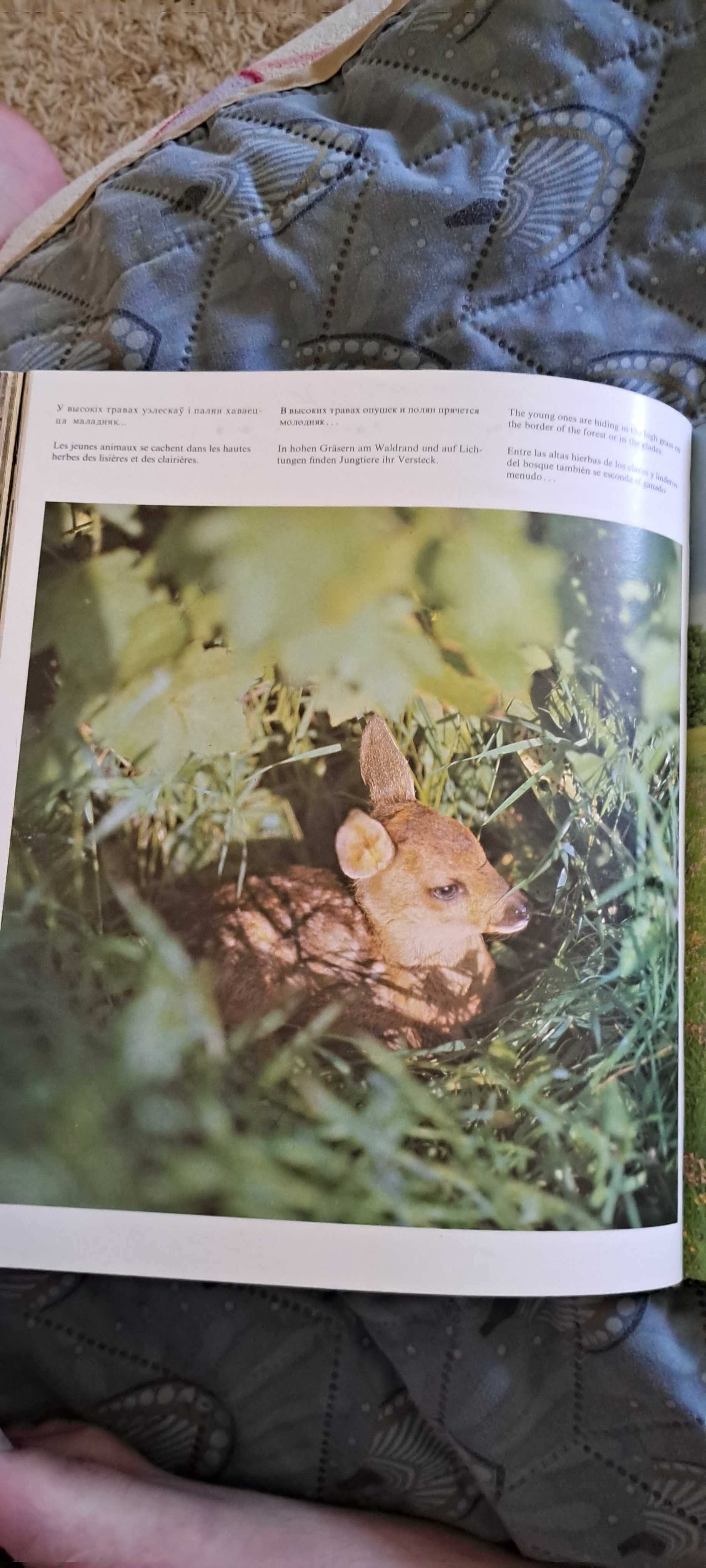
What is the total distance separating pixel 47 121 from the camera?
0.62 meters

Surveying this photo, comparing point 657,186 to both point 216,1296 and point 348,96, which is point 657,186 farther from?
point 216,1296

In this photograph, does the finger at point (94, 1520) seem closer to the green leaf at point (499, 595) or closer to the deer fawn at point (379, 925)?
the deer fawn at point (379, 925)

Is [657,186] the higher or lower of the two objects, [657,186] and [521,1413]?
the higher

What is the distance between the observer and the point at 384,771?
417 mm

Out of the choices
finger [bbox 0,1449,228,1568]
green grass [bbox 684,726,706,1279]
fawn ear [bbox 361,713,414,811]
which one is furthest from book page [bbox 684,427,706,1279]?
finger [bbox 0,1449,228,1568]

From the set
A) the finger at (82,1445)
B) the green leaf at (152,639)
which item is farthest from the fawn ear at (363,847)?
the finger at (82,1445)

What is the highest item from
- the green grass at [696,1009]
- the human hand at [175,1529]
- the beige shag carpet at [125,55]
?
the beige shag carpet at [125,55]

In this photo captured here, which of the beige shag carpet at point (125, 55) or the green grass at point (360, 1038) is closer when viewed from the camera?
the green grass at point (360, 1038)

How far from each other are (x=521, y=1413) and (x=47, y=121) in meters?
0.73

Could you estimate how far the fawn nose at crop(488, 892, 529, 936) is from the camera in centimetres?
41

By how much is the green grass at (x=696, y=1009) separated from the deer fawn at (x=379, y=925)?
8 cm

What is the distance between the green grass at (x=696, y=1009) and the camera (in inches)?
16.5

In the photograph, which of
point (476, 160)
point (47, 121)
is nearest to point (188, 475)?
point (476, 160)

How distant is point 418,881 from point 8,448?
264 millimetres
